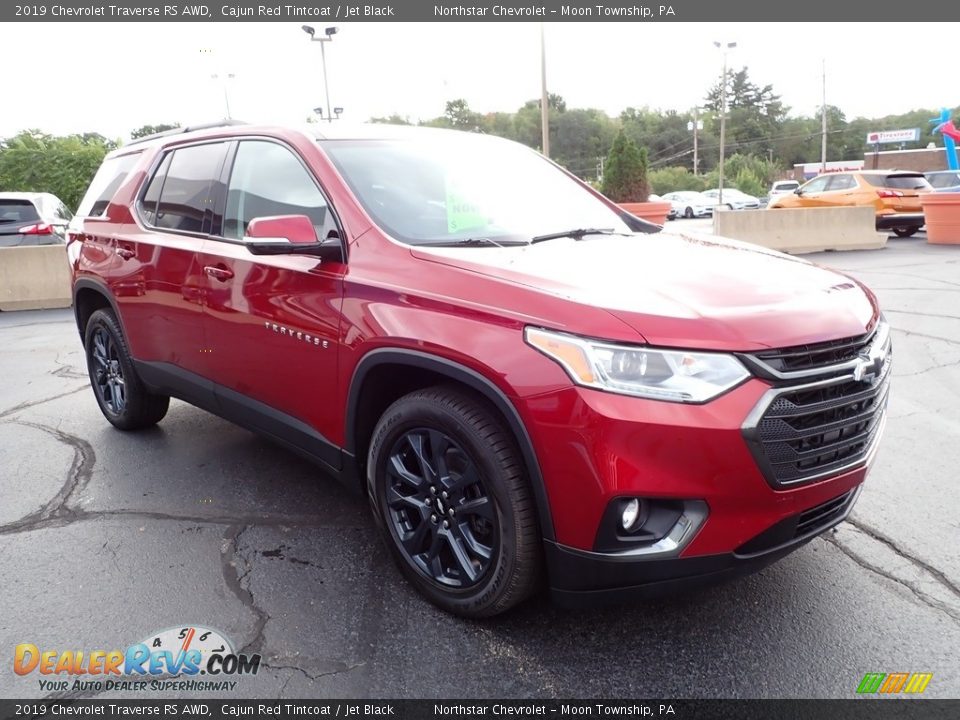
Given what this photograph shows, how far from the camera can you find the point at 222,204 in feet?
12.1

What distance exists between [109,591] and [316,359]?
127cm

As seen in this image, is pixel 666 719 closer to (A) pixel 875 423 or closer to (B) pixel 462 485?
(B) pixel 462 485

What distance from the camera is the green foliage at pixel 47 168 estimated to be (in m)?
25.7

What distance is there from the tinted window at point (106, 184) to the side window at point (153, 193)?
1.39ft

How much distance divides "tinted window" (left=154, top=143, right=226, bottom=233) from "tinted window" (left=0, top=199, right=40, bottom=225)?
9486mm

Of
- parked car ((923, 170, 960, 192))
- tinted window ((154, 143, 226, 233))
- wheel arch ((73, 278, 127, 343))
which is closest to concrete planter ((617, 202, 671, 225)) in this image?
wheel arch ((73, 278, 127, 343))

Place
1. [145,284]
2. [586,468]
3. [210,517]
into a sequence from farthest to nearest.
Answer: [145,284] < [210,517] < [586,468]

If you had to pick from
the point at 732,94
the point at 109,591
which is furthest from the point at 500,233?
the point at 732,94

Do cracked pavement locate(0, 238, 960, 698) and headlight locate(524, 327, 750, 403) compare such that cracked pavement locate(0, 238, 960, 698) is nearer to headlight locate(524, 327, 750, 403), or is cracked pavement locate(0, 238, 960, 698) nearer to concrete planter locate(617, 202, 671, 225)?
headlight locate(524, 327, 750, 403)

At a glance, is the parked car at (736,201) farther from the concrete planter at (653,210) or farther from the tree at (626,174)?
the concrete planter at (653,210)

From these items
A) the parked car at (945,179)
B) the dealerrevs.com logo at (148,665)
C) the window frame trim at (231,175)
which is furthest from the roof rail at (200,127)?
the parked car at (945,179)

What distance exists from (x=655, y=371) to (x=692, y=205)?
4008cm

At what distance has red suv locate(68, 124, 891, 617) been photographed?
2.12 m

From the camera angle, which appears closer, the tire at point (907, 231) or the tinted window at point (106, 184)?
the tinted window at point (106, 184)
